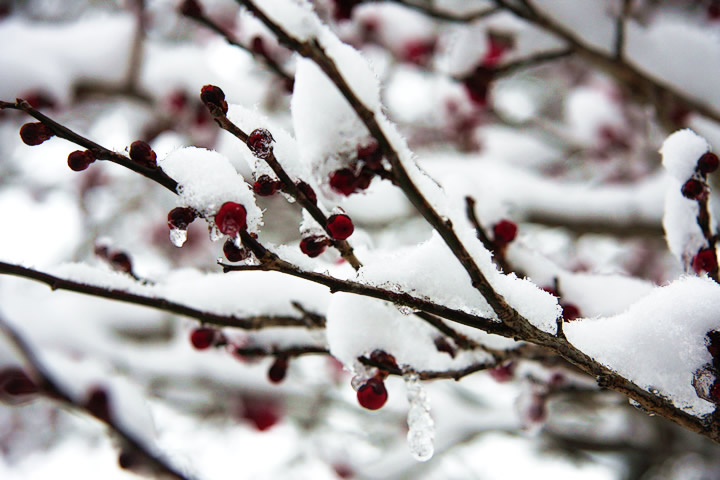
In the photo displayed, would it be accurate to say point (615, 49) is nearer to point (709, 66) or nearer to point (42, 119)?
point (709, 66)

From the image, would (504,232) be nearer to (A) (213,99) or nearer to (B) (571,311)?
(B) (571,311)

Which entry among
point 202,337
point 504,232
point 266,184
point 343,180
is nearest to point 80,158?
point 266,184

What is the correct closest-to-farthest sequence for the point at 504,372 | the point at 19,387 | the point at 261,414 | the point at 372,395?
1. the point at 372,395
2. the point at 504,372
3. the point at 19,387
4. the point at 261,414

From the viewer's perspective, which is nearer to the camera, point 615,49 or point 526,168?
point 615,49

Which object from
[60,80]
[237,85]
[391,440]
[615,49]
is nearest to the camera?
[615,49]

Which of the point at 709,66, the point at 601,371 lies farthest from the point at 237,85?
the point at 601,371

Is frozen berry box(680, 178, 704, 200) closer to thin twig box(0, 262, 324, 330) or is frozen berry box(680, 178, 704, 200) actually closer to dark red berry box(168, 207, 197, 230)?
thin twig box(0, 262, 324, 330)
